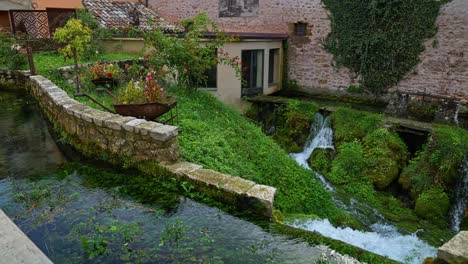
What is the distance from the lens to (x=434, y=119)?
1092 centimetres

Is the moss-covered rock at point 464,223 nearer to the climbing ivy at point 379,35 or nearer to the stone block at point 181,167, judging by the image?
the climbing ivy at point 379,35

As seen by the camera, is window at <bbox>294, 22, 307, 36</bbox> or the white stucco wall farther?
window at <bbox>294, 22, 307, 36</bbox>

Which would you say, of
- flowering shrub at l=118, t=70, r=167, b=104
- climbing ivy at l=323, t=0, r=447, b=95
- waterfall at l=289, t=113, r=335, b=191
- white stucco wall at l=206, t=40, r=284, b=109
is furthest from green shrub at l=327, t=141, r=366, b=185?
flowering shrub at l=118, t=70, r=167, b=104

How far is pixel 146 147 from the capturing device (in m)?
4.96

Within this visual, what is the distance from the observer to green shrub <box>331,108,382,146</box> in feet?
35.0

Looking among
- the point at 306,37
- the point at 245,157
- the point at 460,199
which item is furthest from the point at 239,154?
the point at 306,37

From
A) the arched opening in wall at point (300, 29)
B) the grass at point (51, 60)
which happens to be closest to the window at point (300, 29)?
the arched opening in wall at point (300, 29)

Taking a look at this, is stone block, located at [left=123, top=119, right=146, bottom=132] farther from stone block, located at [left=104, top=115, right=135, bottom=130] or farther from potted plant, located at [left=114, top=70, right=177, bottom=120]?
potted plant, located at [left=114, top=70, right=177, bottom=120]

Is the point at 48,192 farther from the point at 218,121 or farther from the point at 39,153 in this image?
the point at 218,121

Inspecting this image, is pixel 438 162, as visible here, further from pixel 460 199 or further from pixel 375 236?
pixel 375 236

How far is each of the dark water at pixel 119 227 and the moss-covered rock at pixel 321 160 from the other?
677 centimetres

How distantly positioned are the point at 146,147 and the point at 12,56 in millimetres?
8091

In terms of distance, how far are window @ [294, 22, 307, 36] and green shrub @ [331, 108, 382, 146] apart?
4987 millimetres

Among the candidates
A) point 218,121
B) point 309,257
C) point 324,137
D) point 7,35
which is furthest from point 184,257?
point 7,35
